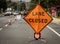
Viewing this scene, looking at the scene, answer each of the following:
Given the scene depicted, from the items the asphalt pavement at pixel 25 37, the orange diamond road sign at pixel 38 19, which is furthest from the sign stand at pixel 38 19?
the asphalt pavement at pixel 25 37

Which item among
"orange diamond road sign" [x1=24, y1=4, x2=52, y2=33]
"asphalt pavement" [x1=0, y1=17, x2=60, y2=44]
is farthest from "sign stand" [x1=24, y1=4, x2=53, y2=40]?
"asphalt pavement" [x1=0, y1=17, x2=60, y2=44]

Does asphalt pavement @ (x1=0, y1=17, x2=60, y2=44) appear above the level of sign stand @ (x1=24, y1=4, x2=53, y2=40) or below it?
below

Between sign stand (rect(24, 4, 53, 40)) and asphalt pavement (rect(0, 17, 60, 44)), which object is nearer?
sign stand (rect(24, 4, 53, 40))

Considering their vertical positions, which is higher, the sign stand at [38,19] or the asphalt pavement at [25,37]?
the sign stand at [38,19]

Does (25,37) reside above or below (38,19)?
below

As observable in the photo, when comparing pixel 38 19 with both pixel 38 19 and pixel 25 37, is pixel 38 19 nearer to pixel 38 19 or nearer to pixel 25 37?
pixel 38 19

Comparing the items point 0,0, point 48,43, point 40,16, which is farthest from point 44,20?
point 0,0

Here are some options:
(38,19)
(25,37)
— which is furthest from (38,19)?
(25,37)

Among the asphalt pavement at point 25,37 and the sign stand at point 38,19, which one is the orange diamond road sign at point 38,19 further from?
the asphalt pavement at point 25,37

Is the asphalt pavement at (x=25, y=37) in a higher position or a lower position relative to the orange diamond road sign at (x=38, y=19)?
lower

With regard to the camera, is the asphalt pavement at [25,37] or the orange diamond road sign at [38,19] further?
the asphalt pavement at [25,37]

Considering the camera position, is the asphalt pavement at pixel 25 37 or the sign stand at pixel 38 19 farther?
the asphalt pavement at pixel 25 37

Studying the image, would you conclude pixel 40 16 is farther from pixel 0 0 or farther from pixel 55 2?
pixel 0 0

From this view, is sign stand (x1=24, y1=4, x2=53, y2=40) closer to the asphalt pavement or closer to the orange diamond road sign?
the orange diamond road sign
